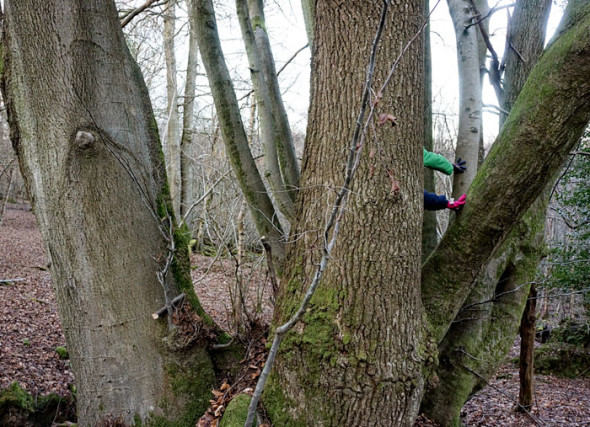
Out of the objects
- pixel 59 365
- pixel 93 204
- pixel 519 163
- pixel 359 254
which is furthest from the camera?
pixel 59 365

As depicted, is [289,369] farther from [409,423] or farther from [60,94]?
[60,94]

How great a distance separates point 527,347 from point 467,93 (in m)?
3.30

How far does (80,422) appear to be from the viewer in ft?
8.71

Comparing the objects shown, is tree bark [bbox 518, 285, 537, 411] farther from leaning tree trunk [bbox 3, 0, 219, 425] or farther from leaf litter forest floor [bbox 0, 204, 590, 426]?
leaning tree trunk [bbox 3, 0, 219, 425]

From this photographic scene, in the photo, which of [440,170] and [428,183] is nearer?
[440,170]

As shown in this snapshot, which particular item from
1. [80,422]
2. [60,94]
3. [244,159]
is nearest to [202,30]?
[244,159]

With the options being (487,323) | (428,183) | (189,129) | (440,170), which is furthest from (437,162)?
(189,129)

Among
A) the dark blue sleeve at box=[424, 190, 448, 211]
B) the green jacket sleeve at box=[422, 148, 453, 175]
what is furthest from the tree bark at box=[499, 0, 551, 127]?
the dark blue sleeve at box=[424, 190, 448, 211]

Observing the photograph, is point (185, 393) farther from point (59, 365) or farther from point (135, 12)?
point (135, 12)

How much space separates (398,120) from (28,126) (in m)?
2.21

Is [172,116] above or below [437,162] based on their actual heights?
above

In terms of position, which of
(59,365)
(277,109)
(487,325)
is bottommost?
(59,365)

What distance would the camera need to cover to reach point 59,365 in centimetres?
484

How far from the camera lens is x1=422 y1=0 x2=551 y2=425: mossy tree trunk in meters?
→ 3.26
